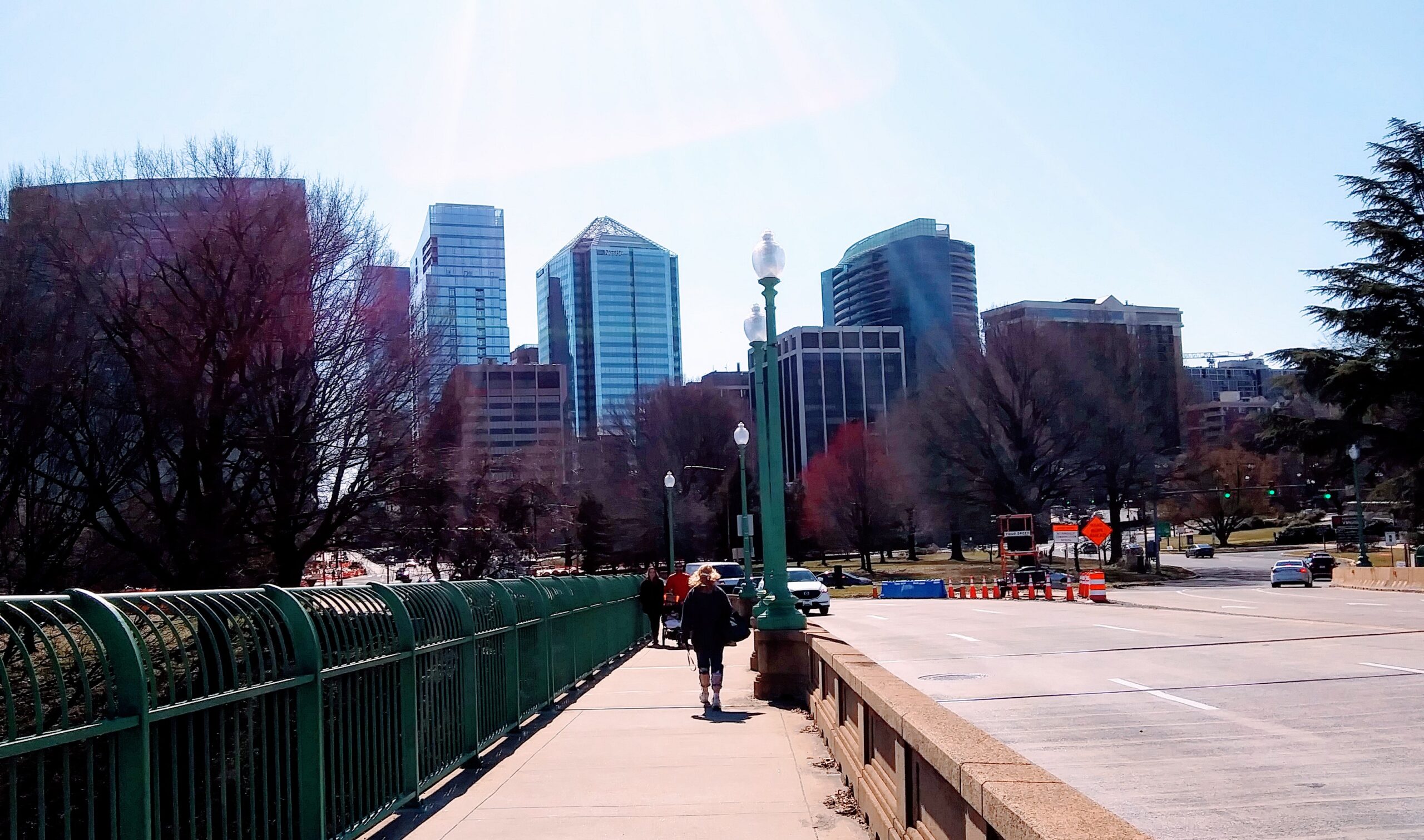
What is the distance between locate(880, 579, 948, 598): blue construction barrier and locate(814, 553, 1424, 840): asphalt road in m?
27.0

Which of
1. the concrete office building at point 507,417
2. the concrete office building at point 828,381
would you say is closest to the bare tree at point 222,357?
the concrete office building at point 507,417

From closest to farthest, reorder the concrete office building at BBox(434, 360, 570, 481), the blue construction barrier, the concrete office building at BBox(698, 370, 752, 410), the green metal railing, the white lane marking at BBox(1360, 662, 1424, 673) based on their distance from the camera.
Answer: the green metal railing, the white lane marking at BBox(1360, 662, 1424, 673), the concrete office building at BBox(434, 360, 570, 481), the blue construction barrier, the concrete office building at BBox(698, 370, 752, 410)

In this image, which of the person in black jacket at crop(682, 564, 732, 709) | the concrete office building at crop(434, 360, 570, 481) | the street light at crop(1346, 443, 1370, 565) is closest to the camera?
the person in black jacket at crop(682, 564, 732, 709)

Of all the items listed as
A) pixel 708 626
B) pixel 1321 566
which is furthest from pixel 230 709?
pixel 1321 566

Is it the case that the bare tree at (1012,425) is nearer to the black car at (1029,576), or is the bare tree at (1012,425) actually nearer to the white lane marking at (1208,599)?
the black car at (1029,576)

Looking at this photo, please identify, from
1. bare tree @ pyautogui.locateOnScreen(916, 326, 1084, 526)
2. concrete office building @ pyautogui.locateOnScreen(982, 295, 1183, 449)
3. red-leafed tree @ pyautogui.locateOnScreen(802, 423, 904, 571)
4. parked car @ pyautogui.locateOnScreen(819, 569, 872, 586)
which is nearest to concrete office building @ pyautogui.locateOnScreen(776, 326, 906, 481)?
red-leafed tree @ pyautogui.locateOnScreen(802, 423, 904, 571)

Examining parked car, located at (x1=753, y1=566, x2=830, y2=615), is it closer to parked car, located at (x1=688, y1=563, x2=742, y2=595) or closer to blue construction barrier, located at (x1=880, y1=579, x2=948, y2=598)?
parked car, located at (x1=688, y1=563, x2=742, y2=595)

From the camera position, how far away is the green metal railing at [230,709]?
4.39 meters

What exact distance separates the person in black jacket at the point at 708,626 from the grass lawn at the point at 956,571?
46421mm

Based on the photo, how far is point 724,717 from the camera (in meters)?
13.9

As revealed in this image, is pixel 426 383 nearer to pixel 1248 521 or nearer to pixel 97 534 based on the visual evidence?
pixel 97 534

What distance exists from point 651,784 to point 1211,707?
647 cm

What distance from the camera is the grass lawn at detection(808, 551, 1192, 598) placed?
219 ft

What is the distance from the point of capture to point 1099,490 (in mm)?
75062
